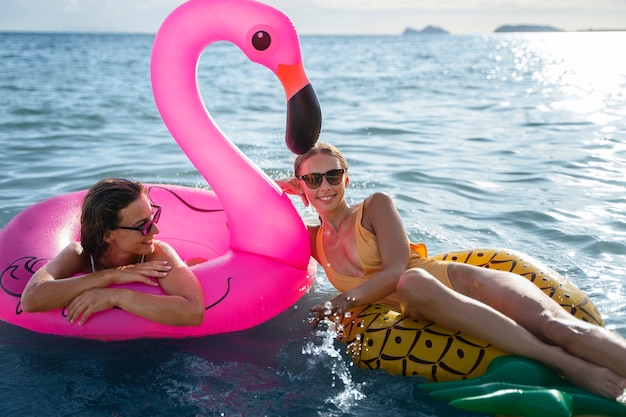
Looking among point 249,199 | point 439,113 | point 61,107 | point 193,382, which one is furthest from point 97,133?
point 193,382

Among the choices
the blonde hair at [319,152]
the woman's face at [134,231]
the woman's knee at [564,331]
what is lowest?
the woman's knee at [564,331]

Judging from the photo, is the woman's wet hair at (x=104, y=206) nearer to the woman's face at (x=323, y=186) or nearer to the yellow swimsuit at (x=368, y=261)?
the woman's face at (x=323, y=186)

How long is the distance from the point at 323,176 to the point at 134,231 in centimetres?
88

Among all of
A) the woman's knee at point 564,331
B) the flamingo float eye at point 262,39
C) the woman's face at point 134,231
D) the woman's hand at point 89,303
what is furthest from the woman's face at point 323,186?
the woman's knee at point 564,331

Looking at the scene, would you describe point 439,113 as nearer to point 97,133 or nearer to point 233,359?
point 97,133

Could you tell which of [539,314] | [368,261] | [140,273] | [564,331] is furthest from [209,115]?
[564,331]

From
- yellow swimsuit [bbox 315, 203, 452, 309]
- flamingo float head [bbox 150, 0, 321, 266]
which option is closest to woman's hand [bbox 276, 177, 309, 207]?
flamingo float head [bbox 150, 0, 321, 266]

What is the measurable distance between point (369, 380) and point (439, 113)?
895 centimetres

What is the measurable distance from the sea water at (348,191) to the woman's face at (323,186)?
616 mm

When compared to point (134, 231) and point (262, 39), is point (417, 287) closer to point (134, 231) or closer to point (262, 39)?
point (134, 231)

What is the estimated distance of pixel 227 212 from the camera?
3.51 metres

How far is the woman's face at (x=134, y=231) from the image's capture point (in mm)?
3020

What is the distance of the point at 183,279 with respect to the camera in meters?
3.09

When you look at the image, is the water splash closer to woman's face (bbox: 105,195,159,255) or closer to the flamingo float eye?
woman's face (bbox: 105,195,159,255)
